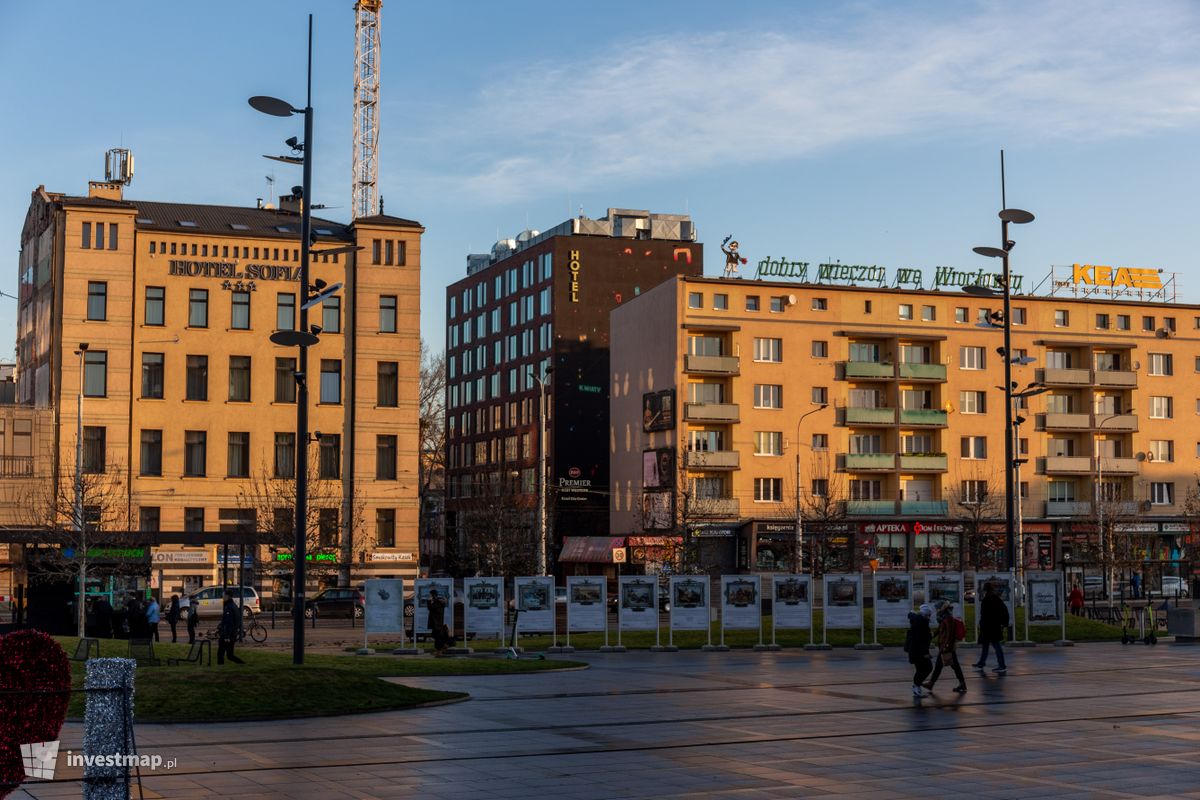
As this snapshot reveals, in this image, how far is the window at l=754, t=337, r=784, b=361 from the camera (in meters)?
84.4

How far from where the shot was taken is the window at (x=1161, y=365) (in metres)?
91.6

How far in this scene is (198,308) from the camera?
65.6 m

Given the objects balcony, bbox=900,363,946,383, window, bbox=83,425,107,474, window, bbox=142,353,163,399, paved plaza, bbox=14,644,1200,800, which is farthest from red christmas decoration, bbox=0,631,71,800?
balcony, bbox=900,363,946,383

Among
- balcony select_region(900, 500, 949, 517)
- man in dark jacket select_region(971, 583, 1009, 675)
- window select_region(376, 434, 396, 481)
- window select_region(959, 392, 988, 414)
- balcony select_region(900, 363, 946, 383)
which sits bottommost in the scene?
man in dark jacket select_region(971, 583, 1009, 675)

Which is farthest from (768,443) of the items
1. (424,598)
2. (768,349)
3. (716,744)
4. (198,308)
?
(716,744)

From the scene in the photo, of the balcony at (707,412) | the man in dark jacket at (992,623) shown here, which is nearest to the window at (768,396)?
the balcony at (707,412)

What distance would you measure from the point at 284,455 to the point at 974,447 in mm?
42720

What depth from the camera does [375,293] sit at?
2643 inches

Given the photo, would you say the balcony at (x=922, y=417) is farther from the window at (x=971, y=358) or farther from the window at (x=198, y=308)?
the window at (x=198, y=308)

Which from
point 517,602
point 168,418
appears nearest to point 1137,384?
point 168,418

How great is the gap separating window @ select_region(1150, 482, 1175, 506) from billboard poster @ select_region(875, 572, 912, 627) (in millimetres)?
59061

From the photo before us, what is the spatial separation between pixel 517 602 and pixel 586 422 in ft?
226

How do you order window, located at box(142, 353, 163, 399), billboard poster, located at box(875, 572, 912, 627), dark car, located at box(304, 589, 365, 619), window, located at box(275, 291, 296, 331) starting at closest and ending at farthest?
billboard poster, located at box(875, 572, 912, 627) < dark car, located at box(304, 589, 365, 619) < window, located at box(142, 353, 163, 399) < window, located at box(275, 291, 296, 331)

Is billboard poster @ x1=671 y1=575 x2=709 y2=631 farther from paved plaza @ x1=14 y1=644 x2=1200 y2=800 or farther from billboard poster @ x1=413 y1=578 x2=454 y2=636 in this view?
paved plaza @ x1=14 y1=644 x2=1200 y2=800
